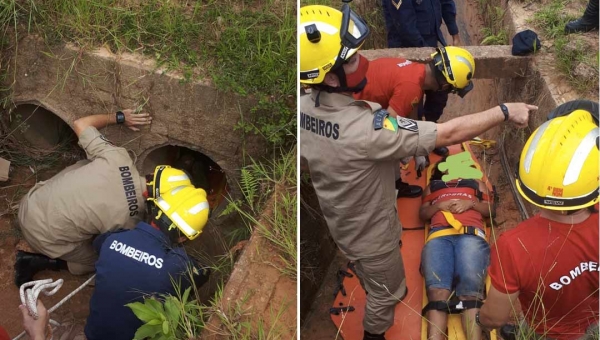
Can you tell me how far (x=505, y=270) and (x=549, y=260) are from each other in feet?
0.57

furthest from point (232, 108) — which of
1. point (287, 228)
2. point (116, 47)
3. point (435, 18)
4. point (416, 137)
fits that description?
point (416, 137)

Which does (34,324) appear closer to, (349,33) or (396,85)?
(349,33)

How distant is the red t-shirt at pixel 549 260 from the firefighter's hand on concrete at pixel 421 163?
206cm

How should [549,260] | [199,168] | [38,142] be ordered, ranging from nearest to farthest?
[549,260] < [38,142] < [199,168]

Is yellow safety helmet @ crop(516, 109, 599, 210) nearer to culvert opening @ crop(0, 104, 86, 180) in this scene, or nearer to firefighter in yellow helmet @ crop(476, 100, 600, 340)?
firefighter in yellow helmet @ crop(476, 100, 600, 340)

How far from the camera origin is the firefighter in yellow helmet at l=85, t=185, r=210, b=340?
13.0ft

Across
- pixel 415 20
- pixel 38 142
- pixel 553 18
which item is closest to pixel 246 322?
pixel 415 20

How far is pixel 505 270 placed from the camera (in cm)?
255

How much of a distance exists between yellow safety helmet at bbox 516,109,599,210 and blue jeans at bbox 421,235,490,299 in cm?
134

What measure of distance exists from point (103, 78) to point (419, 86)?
2666mm

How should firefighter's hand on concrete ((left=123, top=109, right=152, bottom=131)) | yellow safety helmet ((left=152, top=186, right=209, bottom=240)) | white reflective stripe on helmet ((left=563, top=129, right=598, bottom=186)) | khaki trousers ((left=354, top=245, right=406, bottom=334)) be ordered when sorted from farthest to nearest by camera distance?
firefighter's hand on concrete ((left=123, top=109, right=152, bottom=131))
yellow safety helmet ((left=152, top=186, right=209, bottom=240))
khaki trousers ((left=354, top=245, right=406, bottom=334))
white reflective stripe on helmet ((left=563, top=129, right=598, bottom=186))

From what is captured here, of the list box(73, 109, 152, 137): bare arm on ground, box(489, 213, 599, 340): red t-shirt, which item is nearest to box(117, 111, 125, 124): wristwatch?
box(73, 109, 152, 137): bare arm on ground

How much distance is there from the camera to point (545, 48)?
4.67 m

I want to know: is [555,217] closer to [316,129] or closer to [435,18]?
[316,129]
